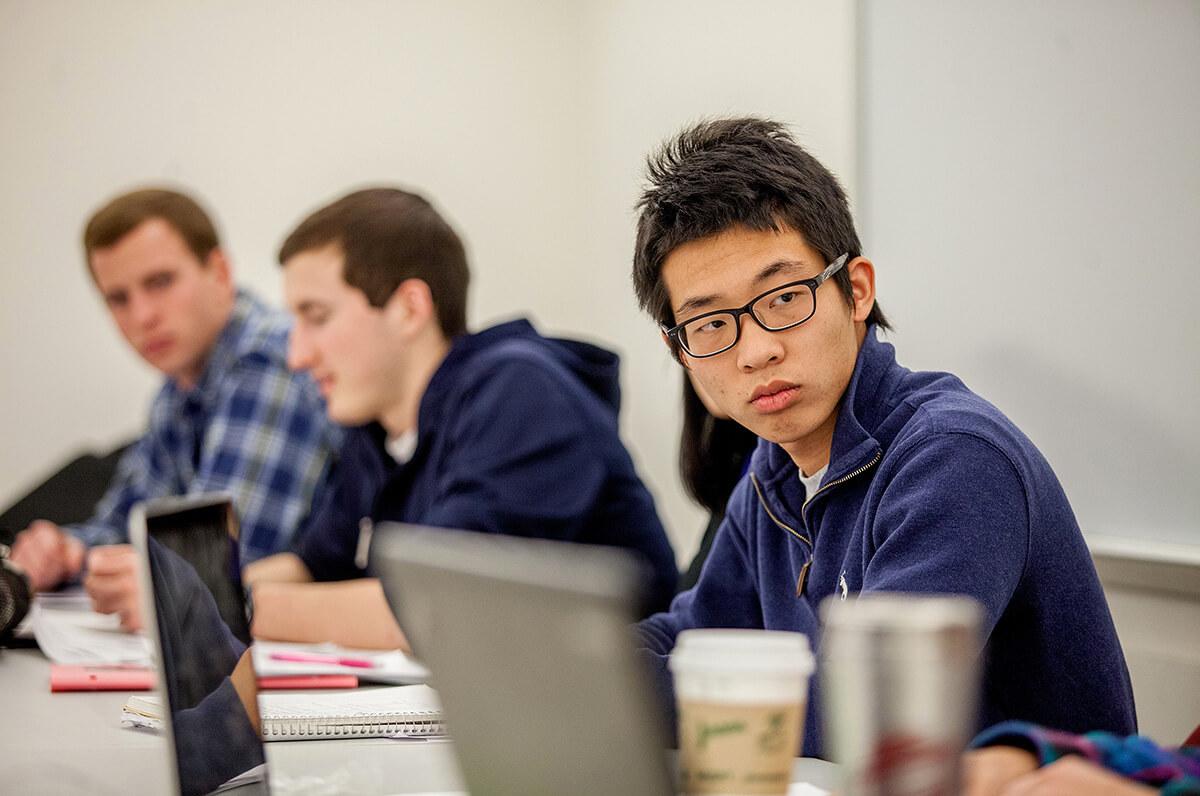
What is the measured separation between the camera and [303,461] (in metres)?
2.55

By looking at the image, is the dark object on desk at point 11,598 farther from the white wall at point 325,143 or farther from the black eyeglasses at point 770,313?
the white wall at point 325,143

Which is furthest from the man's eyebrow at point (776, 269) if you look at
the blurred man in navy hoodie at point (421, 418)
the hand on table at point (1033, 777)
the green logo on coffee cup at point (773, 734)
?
the blurred man in navy hoodie at point (421, 418)

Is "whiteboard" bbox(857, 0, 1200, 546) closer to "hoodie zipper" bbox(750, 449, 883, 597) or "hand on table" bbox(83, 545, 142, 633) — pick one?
"hoodie zipper" bbox(750, 449, 883, 597)

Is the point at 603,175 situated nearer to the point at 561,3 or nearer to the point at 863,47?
the point at 561,3

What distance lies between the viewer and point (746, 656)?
0.59 m

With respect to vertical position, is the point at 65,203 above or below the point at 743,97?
below

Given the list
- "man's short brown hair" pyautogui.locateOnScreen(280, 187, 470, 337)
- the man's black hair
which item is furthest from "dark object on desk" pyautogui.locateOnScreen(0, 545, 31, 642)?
the man's black hair

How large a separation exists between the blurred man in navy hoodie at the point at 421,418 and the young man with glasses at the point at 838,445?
1.83 ft

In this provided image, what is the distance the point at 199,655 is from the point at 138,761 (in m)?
0.34

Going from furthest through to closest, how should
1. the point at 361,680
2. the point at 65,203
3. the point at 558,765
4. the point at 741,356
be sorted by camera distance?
1. the point at 65,203
2. the point at 361,680
3. the point at 741,356
4. the point at 558,765

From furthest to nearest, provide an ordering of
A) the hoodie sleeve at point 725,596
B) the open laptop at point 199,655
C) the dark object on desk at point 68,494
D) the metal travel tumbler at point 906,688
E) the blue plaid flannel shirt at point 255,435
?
the dark object on desk at point 68,494 → the blue plaid flannel shirt at point 255,435 → the hoodie sleeve at point 725,596 → the open laptop at point 199,655 → the metal travel tumbler at point 906,688

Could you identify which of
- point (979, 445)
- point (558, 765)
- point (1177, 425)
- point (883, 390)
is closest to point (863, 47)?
point (1177, 425)

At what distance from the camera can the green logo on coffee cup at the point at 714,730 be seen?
0.59 m

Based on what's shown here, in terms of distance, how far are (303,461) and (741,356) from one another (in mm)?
1551
